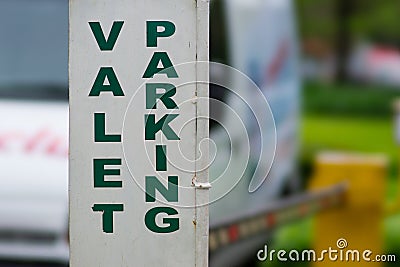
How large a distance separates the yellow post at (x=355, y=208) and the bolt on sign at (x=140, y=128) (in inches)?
104

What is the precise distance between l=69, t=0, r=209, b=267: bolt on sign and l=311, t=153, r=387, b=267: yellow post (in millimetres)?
2645

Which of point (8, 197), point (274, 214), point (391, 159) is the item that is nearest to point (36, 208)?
point (8, 197)

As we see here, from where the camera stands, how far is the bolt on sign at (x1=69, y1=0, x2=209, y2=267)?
257cm

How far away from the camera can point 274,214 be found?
472 cm

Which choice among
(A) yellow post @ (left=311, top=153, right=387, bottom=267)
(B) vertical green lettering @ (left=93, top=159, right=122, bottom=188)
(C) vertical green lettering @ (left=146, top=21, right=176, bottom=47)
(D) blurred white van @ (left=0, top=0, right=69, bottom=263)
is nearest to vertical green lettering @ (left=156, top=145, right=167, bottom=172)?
(B) vertical green lettering @ (left=93, top=159, right=122, bottom=188)

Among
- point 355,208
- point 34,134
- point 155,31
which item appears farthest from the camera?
point 355,208

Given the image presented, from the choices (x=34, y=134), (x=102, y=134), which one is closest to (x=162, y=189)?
(x=102, y=134)

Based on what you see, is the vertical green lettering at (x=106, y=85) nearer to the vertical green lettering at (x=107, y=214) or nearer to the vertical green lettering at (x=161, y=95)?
the vertical green lettering at (x=161, y=95)

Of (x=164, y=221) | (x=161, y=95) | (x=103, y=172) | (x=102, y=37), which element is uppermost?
(x=102, y=37)

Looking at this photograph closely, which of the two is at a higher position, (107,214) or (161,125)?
(161,125)

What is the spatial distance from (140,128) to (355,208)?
310 centimetres

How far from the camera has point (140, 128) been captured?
2592mm

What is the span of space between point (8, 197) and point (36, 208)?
0.51 feet

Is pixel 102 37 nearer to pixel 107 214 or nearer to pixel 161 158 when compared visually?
pixel 161 158
